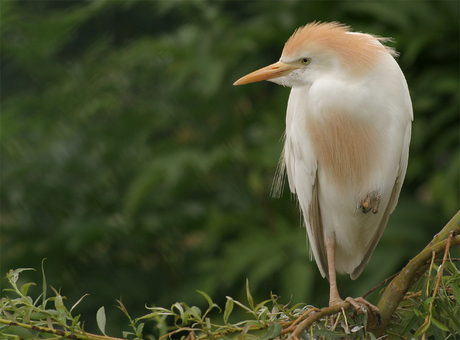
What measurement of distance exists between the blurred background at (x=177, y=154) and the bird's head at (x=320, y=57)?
2.66ft

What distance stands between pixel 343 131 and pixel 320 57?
0.13 m

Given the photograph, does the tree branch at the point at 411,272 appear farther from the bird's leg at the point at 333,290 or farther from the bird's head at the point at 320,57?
the bird's head at the point at 320,57

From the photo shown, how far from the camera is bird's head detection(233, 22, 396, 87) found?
773mm

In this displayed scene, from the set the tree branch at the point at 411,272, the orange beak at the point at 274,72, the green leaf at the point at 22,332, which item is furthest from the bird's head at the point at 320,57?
the green leaf at the point at 22,332

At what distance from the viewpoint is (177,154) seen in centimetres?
164

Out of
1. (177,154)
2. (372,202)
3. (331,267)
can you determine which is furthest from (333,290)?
(177,154)

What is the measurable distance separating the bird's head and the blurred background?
2.66 feet

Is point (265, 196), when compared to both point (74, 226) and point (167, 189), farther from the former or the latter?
point (74, 226)

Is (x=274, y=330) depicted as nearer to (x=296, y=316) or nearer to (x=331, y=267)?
(x=296, y=316)

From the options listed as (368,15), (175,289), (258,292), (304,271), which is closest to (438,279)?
(304,271)

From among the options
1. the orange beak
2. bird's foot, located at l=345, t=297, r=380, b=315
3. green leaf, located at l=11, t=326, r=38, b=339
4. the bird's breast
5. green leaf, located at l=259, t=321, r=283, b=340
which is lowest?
bird's foot, located at l=345, t=297, r=380, b=315

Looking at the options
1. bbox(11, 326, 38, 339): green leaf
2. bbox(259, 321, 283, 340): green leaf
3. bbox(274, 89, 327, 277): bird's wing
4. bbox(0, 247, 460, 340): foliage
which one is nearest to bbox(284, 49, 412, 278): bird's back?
bbox(274, 89, 327, 277): bird's wing

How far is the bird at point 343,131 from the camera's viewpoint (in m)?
0.78

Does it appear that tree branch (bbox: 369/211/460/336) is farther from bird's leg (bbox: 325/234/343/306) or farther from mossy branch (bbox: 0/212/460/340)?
bird's leg (bbox: 325/234/343/306)
